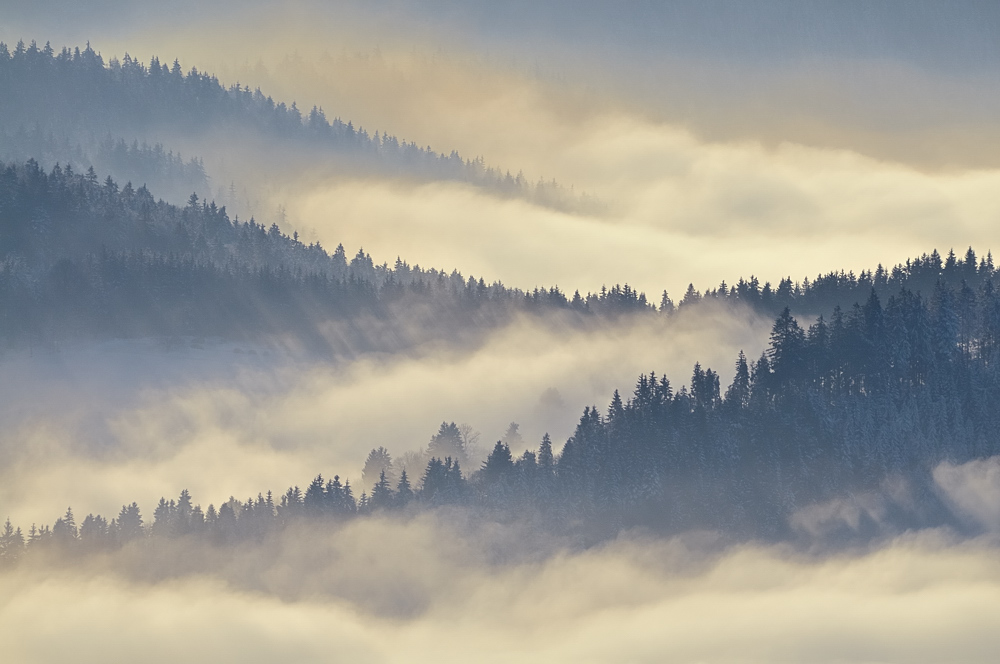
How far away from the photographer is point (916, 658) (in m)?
200

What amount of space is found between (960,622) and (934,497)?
43.3ft

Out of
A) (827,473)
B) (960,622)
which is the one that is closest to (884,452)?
(827,473)

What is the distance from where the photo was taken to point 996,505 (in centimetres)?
19762

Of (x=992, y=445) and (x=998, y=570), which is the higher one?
(x=992, y=445)

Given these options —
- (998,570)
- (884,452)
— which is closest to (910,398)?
(884,452)

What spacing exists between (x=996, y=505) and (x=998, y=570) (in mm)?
6574

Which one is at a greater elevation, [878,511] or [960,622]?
[878,511]

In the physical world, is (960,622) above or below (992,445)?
below

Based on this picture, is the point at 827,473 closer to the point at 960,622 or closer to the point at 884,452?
the point at 884,452

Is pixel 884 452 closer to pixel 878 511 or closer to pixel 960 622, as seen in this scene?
pixel 878 511

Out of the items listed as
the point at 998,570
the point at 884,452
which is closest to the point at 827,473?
the point at 884,452

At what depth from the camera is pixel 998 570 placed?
197500 mm

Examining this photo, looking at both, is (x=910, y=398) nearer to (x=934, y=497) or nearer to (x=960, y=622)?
(x=934, y=497)

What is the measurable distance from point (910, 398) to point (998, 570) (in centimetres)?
1942
